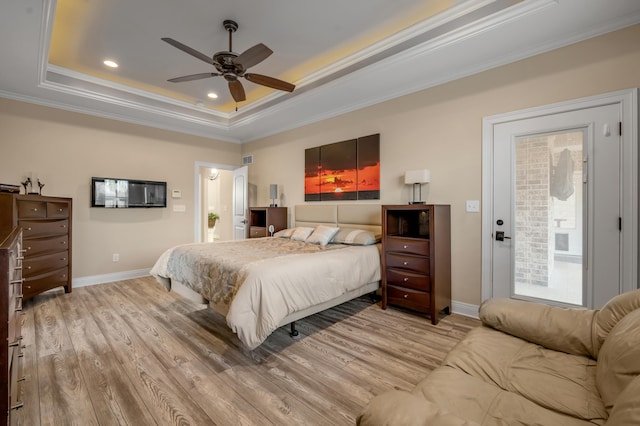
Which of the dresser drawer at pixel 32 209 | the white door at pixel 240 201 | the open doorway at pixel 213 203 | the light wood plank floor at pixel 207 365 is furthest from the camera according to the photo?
the open doorway at pixel 213 203

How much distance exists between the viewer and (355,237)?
11.8 ft

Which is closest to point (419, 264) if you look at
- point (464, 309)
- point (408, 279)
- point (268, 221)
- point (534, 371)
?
point (408, 279)

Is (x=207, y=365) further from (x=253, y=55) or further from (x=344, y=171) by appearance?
(x=344, y=171)

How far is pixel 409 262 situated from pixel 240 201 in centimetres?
389

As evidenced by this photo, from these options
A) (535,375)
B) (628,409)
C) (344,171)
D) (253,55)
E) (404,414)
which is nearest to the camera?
(628,409)

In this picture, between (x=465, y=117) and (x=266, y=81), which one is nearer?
(x=266, y=81)

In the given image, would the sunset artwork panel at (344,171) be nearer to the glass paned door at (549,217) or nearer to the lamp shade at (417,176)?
the lamp shade at (417,176)

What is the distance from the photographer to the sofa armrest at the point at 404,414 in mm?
747

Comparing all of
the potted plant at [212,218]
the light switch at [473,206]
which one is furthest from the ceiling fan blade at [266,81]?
the potted plant at [212,218]

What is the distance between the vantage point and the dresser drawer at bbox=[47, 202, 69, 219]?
366cm

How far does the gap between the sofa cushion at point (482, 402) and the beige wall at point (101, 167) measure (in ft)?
17.1

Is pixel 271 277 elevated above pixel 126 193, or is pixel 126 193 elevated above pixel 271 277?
pixel 126 193

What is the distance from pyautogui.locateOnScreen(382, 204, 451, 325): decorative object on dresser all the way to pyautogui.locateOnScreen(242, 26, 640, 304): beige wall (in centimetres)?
21

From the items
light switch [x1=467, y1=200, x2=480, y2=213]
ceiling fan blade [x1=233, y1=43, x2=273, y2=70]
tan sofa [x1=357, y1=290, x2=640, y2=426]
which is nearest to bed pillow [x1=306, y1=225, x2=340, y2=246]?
light switch [x1=467, y1=200, x2=480, y2=213]
